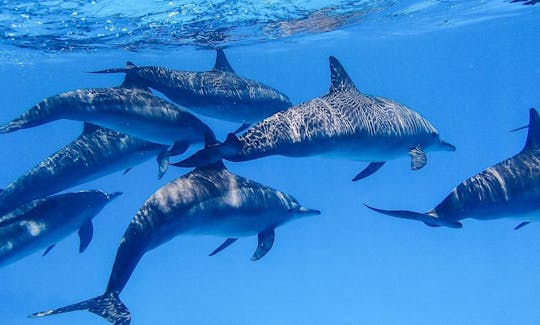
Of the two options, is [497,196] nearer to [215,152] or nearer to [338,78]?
[338,78]

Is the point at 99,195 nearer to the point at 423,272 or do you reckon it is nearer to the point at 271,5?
the point at 271,5

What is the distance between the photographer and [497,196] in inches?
278

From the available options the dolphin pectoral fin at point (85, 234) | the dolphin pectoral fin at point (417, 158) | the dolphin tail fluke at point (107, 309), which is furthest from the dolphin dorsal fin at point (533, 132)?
the dolphin pectoral fin at point (85, 234)

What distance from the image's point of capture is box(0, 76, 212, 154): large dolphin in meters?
7.81

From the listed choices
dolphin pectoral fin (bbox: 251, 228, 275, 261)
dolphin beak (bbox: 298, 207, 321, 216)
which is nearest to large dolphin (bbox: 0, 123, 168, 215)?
dolphin pectoral fin (bbox: 251, 228, 275, 261)

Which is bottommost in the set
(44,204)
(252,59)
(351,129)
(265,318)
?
(265,318)

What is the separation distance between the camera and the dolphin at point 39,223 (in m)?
9.84

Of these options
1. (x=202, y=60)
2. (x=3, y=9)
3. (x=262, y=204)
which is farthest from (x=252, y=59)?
(x=262, y=204)

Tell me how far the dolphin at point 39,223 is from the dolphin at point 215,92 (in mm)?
3118

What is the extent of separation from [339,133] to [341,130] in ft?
0.20

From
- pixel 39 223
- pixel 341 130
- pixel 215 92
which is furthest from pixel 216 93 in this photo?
pixel 39 223

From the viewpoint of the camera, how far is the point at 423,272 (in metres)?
31.0

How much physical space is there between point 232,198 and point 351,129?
1994 millimetres

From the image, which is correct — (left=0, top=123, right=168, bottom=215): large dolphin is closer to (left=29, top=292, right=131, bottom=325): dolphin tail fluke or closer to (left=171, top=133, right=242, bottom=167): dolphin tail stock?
(left=171, top=133, right=242, bottom=167): dolphin tail stock
